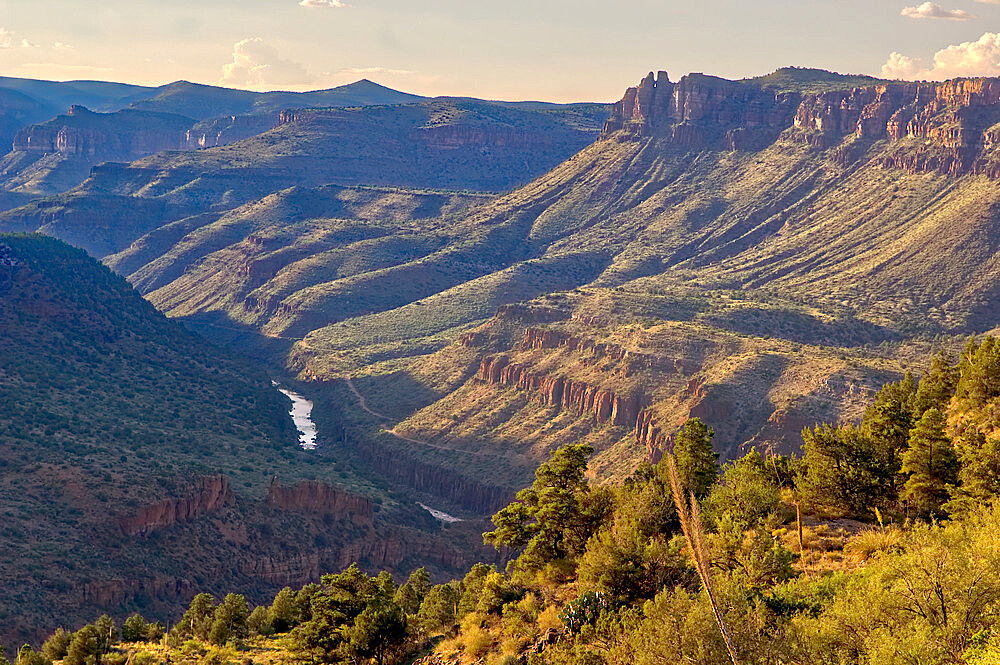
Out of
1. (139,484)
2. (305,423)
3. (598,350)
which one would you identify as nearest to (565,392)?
(598,350)

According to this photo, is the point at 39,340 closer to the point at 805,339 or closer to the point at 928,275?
the point at 805,339

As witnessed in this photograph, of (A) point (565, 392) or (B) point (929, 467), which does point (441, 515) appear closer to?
(A) point (565, 392)

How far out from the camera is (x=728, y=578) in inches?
1378

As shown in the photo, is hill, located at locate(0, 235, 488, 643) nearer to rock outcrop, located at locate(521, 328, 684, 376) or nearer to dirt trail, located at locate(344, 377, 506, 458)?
dirt trail, located at locate(344, 377, 506, 458)

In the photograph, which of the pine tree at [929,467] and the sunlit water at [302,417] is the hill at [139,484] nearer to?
the sunlit water at [302,417]

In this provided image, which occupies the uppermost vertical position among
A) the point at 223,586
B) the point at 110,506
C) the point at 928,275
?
the point at 928,275

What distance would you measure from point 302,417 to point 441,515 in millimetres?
42539

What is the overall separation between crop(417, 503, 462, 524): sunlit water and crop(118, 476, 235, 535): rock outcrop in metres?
29.2

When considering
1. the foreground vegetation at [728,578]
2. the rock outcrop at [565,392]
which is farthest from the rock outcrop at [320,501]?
the foreground vegetation at [728,578]

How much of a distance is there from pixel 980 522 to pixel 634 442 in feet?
249

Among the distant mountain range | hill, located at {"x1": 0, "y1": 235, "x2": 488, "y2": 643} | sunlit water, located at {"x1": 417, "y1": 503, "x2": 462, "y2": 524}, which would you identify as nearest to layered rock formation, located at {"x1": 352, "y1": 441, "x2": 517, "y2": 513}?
the distant mountain range

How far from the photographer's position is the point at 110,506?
78062mm

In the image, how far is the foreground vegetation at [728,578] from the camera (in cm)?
2919

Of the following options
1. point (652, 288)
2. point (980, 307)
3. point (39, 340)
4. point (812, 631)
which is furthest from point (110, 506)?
point (980, 307)
